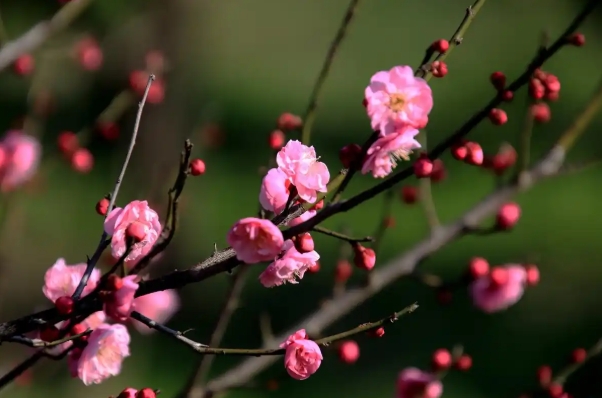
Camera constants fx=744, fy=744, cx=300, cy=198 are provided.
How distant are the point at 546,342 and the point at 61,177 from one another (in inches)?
129

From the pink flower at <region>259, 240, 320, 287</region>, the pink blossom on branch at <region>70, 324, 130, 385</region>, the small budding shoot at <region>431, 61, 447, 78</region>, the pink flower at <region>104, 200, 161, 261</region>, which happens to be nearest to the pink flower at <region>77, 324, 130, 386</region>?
the pink blossom on branch at <region>70, 324, 130, 385</region>

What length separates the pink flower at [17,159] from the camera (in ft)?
5.98

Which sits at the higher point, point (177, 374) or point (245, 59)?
point (245, 59)

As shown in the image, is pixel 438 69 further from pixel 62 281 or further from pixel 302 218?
pixel 62 281

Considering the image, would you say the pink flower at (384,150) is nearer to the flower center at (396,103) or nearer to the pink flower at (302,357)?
the flower center at (396,103)

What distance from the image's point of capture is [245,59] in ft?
25.6

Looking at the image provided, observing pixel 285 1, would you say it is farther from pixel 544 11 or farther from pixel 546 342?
pixel 546 342

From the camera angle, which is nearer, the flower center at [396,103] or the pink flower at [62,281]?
the flower center at [396,103]

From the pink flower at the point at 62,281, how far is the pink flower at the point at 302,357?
289 mm

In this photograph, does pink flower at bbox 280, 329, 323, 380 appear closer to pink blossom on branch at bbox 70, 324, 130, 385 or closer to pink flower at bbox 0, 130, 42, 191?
pink blossom on branch at bbox 70, 324, 130, 385

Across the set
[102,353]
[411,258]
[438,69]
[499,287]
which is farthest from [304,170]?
[499,287]

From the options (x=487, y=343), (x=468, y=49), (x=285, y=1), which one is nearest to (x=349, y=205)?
(x=487, y=343)

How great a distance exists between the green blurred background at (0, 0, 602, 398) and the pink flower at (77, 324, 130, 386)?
2.21 ft

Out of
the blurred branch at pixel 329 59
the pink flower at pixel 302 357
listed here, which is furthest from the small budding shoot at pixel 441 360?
the pink flower at pixel 302 357
